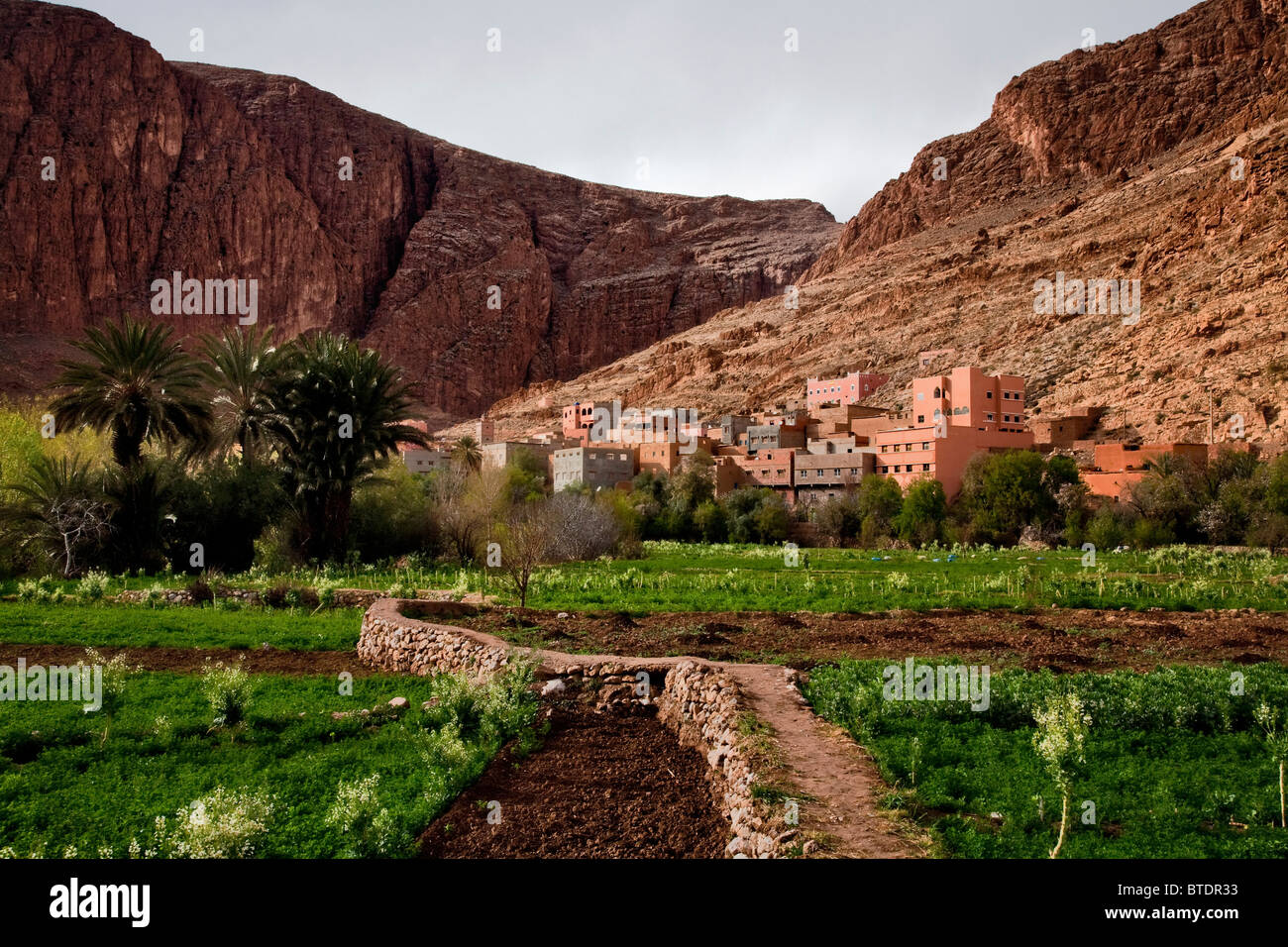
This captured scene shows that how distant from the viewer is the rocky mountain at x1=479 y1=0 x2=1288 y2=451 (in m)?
58.4

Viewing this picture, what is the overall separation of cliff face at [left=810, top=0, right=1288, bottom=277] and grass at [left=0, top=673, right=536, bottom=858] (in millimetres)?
134984

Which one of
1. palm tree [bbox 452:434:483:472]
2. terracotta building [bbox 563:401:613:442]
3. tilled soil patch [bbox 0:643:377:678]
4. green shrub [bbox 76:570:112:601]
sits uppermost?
terracotta building [bbox 563:401:613:442]

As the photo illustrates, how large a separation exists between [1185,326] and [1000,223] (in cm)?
5737

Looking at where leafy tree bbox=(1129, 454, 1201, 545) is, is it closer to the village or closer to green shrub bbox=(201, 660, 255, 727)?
the village

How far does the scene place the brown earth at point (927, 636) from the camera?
13.3 meters

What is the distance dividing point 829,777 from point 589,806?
2.16m

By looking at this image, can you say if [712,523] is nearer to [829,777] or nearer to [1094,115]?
[829,777]

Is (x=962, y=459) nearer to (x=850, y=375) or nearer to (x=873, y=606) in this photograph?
(x=850, y=375)

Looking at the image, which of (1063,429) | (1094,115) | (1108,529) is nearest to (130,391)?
(1108,529)

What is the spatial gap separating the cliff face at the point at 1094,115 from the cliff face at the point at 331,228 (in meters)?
31.9

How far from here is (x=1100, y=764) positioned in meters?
7.79

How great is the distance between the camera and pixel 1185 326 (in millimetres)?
60250

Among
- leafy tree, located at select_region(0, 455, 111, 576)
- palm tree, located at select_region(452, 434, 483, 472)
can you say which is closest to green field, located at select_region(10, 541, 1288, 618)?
leafy tree, located at select_region(0, 455, 111, 576)
